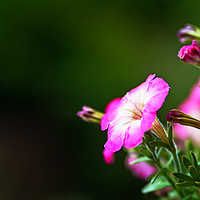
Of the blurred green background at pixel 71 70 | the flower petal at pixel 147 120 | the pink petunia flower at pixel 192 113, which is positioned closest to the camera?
the flower petal at pixel 147 120

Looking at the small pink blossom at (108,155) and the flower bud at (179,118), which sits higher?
the flower bud at (179,118)

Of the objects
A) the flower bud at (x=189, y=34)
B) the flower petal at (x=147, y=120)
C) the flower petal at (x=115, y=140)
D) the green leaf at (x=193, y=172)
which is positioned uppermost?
the flower bud at (x=189, y=34)

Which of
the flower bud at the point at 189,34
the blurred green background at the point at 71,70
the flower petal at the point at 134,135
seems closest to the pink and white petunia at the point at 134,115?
the flower petal at the point at 134,135

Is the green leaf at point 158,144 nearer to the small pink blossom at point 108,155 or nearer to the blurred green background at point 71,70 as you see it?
the small pink blossom at point 108,155

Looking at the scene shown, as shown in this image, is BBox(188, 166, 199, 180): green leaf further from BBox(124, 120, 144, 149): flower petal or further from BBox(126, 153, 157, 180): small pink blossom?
BBox(126, 153, 157, 180): small pink blossom

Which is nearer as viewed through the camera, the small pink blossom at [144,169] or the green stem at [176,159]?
the green stem at [176,159]

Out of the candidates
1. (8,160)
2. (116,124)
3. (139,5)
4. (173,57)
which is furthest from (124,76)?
(116,124)

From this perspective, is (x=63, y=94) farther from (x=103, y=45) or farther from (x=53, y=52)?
(x=103, y=45)
